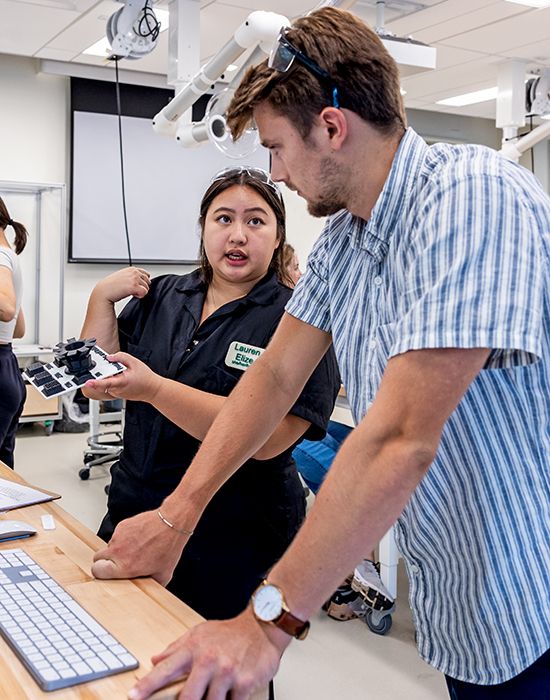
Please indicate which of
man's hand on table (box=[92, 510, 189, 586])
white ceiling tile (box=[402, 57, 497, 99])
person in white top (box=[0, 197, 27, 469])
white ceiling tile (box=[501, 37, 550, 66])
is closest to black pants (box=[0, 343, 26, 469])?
person in white top (box=[0, 197, 27, 469])

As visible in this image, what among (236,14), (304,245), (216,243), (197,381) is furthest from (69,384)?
(304,245)

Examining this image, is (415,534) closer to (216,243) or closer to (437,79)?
(216,243)

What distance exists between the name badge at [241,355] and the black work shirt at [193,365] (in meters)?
0.01

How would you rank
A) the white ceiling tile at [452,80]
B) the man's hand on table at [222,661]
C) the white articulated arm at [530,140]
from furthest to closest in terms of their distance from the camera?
the white ceiling tile at [452,80]
the white articulated arm at [530,140]
the man's hand on table at [222,661]

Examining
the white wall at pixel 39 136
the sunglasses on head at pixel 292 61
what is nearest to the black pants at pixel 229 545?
the sunglasses on head at pixel 292 61

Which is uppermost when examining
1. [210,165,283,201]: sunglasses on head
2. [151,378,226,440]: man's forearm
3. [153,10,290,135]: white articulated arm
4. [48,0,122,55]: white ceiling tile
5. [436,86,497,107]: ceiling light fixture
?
[436,86,497,107]: ceiling light fixture

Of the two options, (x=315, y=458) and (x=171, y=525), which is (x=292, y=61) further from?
(x=315, y=458)

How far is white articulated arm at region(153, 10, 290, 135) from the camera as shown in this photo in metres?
2.18

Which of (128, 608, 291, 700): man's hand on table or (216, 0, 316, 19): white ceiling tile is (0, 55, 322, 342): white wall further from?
(128, 608, 291, 700): man's hand on table

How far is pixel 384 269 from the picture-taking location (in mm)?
992

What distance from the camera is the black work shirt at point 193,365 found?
4.76 ft

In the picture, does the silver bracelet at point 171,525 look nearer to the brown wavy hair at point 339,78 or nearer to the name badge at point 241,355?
the name badge at point 241,355

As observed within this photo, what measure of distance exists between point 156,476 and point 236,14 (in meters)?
3.75

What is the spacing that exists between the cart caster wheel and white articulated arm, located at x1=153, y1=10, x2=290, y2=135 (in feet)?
6.00
